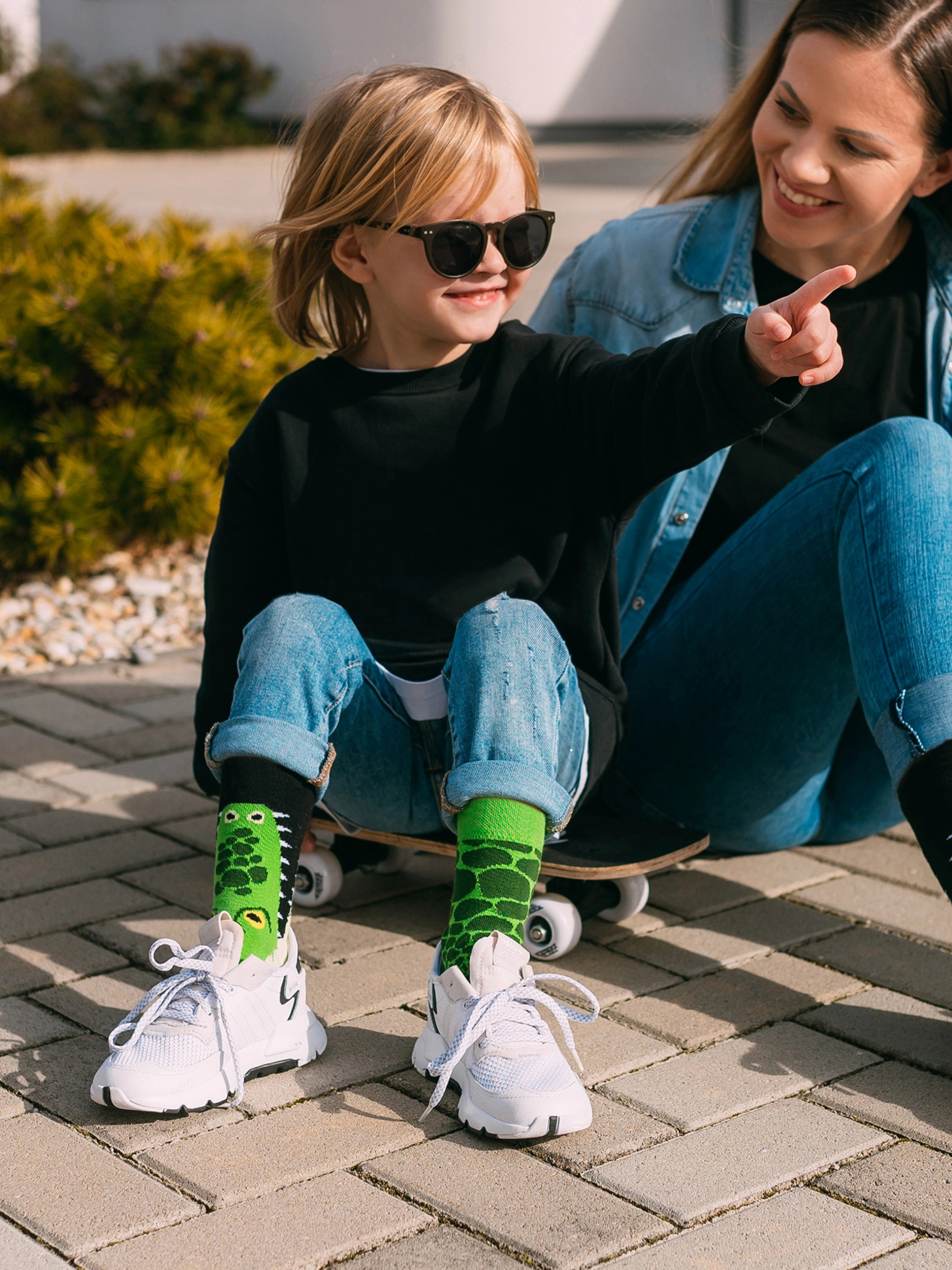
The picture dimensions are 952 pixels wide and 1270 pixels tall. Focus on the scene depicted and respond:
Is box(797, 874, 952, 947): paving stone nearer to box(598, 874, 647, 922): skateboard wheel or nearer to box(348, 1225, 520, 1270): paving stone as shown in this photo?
box(598, 874, 647, 922): skateboard wheel

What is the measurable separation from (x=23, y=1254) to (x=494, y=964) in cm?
60

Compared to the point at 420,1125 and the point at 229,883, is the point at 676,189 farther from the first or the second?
the point at 420,1125

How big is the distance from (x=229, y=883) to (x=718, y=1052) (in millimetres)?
661

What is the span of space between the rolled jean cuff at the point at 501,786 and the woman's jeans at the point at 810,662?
0.43 metres

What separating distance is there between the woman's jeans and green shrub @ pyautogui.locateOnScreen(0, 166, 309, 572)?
A: 2.33 m

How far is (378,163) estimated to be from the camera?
2041 mm

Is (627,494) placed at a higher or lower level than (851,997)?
higher

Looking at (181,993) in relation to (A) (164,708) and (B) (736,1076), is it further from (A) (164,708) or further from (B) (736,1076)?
(A) (164,708)

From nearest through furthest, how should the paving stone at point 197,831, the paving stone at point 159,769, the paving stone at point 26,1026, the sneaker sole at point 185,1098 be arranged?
1. the sneaker sole at point 185,1098
2. the paving stone at point 26,1026
3. the paving stone at point 197,831
4. the paving stone at point 159,769

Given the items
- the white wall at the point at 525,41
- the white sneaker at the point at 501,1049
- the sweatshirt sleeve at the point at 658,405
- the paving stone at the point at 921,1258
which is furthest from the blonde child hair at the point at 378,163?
the white wall at the point at 525,41

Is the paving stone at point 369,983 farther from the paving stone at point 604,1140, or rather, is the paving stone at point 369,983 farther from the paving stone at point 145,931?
the paving stone at point 604,1140

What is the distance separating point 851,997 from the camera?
2064 millimetres

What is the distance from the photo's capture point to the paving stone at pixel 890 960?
82.6 inches

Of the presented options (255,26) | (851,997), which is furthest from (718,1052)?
(255,26)
